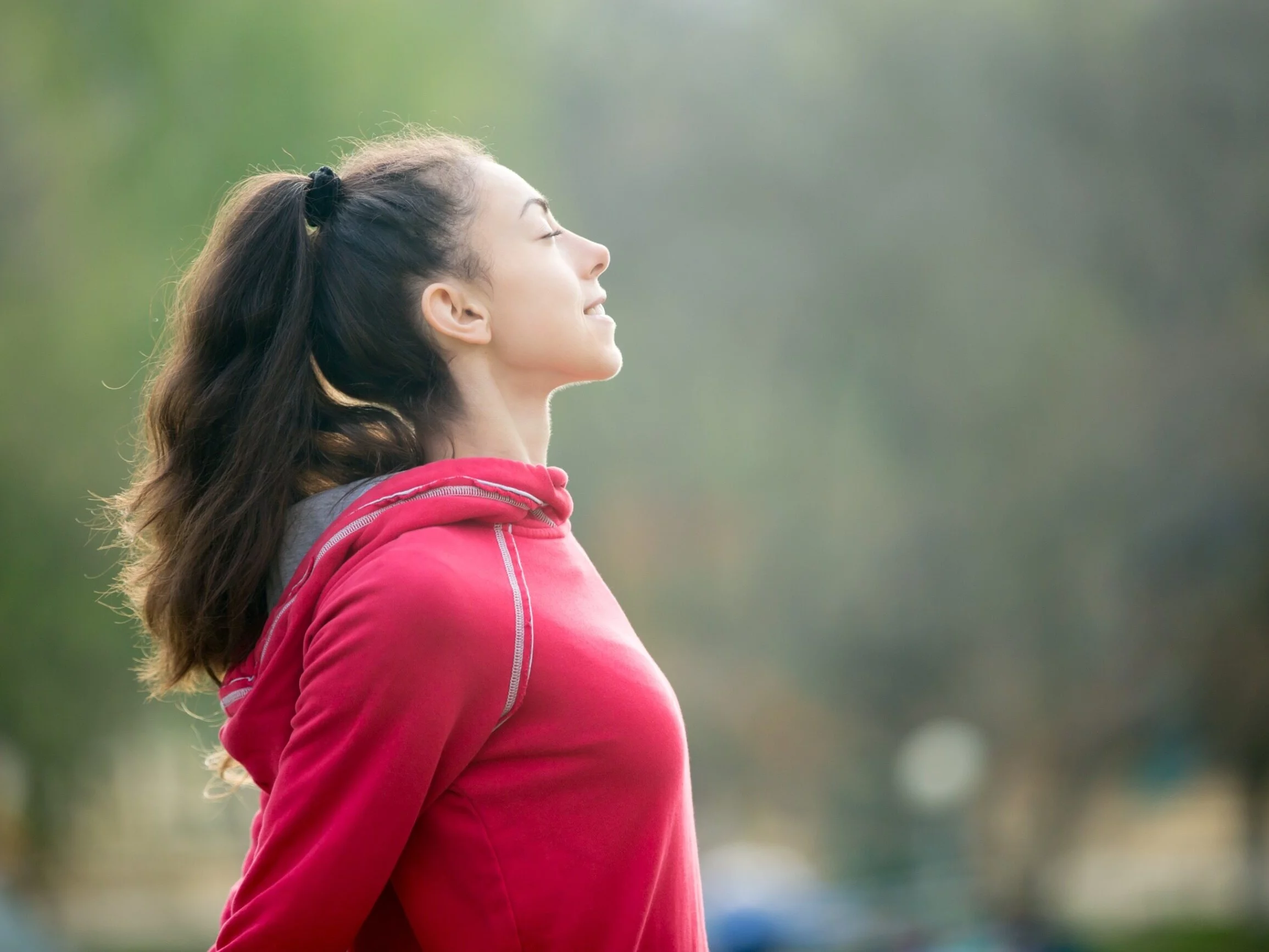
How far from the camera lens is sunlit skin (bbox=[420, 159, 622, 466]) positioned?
1.23 metres

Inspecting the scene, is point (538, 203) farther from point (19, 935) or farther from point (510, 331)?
point (19, 935)

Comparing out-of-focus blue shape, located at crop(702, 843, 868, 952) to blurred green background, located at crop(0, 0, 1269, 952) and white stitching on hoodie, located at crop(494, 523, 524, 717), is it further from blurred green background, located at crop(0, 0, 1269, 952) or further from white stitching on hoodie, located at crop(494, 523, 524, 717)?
white stitching on hoodie, located at crop(494, 523, 524, 717)

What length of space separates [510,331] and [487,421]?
0.29 ft

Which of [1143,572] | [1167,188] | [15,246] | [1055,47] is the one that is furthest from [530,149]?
[1143,572]

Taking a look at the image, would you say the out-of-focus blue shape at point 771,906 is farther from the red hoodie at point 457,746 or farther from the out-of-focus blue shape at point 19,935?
the red hoodie at point 457,746

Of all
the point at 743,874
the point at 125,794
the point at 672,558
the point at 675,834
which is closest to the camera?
the point at 675,834

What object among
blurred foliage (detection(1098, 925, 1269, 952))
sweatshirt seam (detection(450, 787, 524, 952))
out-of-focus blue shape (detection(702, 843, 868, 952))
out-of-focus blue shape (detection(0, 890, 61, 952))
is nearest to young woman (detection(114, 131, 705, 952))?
sweatshirt seam (detection(450, 787, 524, 952))

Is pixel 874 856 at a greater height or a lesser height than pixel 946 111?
lesser

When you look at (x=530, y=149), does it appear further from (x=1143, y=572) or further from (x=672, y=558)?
(x=1143, y=572)

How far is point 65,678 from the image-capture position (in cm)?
579

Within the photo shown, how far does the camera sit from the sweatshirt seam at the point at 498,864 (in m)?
1.06

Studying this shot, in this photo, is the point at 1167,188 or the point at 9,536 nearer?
the point at 9,536

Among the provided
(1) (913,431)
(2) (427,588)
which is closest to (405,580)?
(2) (427,588)

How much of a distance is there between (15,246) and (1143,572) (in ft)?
19.0
